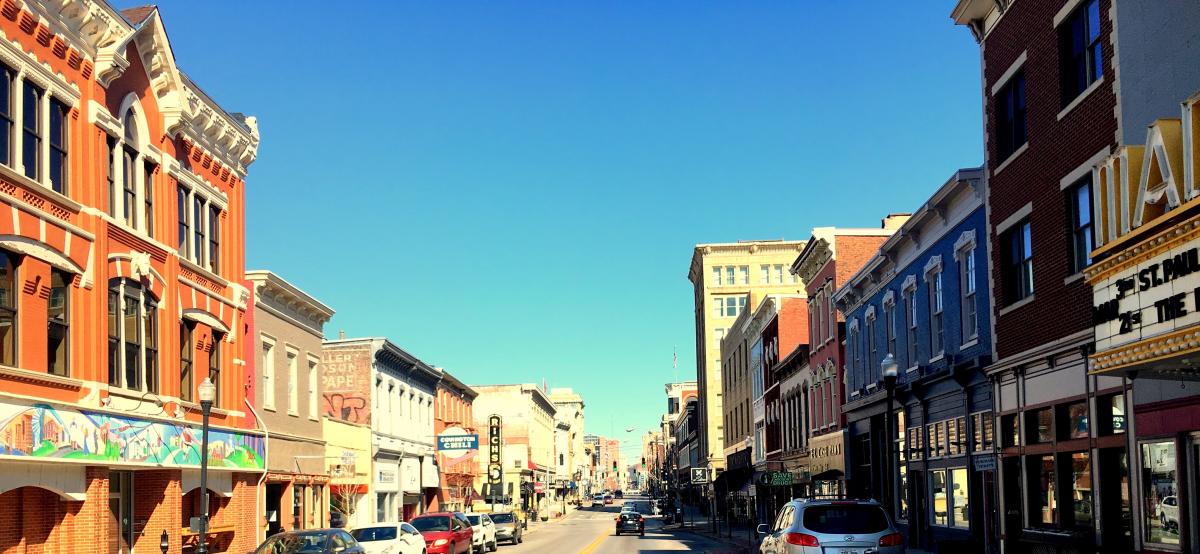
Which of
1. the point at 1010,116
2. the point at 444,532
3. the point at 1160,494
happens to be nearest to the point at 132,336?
the point at 444,532

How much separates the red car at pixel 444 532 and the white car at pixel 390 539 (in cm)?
285

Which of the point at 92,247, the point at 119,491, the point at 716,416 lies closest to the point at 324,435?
the point at 119,491

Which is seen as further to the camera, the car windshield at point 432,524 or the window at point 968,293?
the car windshield at point 432,524

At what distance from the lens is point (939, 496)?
30.3 m

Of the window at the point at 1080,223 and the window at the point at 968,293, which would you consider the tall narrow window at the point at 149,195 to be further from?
the window at the point at 1080,223

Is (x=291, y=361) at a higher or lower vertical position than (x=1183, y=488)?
higher

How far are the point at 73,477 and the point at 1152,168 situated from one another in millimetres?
18383

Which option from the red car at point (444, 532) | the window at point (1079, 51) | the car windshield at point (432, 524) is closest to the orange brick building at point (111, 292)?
the red car at point (444, 532)

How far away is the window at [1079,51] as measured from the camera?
19.4m

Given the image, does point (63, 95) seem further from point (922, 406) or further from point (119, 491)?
point (922, 406)

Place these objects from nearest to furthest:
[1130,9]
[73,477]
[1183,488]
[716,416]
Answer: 1. [1183,488]
2. [1130,9]
3. [73,477]
4. [716,416]

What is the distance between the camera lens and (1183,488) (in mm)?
16156

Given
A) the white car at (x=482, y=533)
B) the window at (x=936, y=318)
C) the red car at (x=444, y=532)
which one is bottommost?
the white car at (x=482, y=533)

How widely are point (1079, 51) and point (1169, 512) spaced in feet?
27.0
